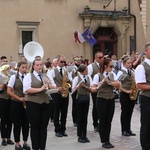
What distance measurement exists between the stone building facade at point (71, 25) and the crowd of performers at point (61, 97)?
13567 mm

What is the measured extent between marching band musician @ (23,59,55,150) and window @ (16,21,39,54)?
17043mm

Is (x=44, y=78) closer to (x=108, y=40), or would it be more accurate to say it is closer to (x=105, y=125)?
(x=105, y=125)

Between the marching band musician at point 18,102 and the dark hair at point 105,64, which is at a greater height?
the dark hair at point 105,64

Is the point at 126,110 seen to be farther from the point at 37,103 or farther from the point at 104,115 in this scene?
the point at 37,103

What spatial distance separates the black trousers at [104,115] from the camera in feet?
31.8

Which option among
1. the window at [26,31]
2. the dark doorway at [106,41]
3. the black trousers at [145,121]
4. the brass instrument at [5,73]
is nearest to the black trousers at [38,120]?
the brass instrument at [5,73]

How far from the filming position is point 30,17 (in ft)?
84.6

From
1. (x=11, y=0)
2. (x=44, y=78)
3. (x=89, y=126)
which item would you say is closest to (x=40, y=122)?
(x=44, y=78)

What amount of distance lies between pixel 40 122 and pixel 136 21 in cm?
2175

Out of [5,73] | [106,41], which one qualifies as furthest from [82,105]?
[106,41]

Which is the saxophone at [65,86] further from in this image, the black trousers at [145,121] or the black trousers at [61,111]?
the black trousers at [145,121]

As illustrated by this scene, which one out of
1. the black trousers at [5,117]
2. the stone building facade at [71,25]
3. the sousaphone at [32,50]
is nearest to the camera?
the black trousers at [5,117]

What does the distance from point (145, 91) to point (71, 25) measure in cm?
1951

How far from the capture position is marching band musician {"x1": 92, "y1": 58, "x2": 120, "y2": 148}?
9.70 m
